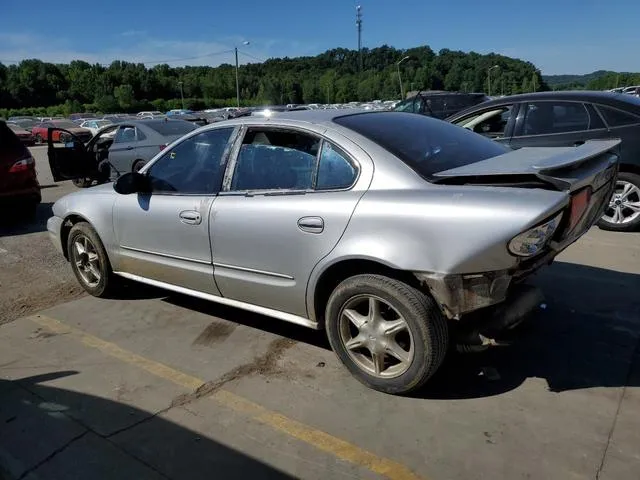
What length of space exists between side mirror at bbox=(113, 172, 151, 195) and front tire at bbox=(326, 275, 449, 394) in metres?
1.96

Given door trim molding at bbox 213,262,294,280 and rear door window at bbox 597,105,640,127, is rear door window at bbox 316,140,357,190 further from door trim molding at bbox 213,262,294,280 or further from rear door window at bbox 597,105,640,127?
rear door window at bbox 597,105,640,127

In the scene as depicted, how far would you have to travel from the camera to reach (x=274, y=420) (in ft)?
9.75

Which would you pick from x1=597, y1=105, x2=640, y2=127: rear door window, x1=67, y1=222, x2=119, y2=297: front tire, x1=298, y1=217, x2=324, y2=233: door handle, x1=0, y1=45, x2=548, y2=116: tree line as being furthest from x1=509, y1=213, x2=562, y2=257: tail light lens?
x1=0, y1=45, x2=548, y2=116: tree line

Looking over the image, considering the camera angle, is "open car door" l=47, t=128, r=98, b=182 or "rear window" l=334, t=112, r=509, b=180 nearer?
"rear window" l=334, t=112, r=509, b=180

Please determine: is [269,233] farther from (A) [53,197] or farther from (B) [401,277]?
(A) [53,197]

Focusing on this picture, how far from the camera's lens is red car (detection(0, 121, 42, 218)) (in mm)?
7922

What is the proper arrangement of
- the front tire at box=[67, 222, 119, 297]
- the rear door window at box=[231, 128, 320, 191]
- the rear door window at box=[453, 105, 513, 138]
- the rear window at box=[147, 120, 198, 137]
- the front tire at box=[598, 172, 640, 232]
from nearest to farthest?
1. the rear door window at box=[231, 128, 320, 191]
2. the front tire at box=[67, 222, 119, 297]
3. the front tire at box=[598, 172, 640, 232]
4. the rear door window at box=[453, 105, 513, 138]
5. the rear window at box=[147, 120, 198, 137]

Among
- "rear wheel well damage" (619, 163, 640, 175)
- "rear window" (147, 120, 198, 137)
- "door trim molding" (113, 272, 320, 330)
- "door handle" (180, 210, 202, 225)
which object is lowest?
"door trim molding" (113, 272, 320, 330)

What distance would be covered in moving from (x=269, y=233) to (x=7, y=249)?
5117 mm

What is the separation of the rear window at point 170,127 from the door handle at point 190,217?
8.06 m

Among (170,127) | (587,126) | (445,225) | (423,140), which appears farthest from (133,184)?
(170,127)

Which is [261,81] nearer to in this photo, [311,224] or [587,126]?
[587,126]

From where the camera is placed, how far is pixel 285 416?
300 cm

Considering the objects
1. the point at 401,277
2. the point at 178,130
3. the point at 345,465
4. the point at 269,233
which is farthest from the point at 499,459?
the point at 178,130
